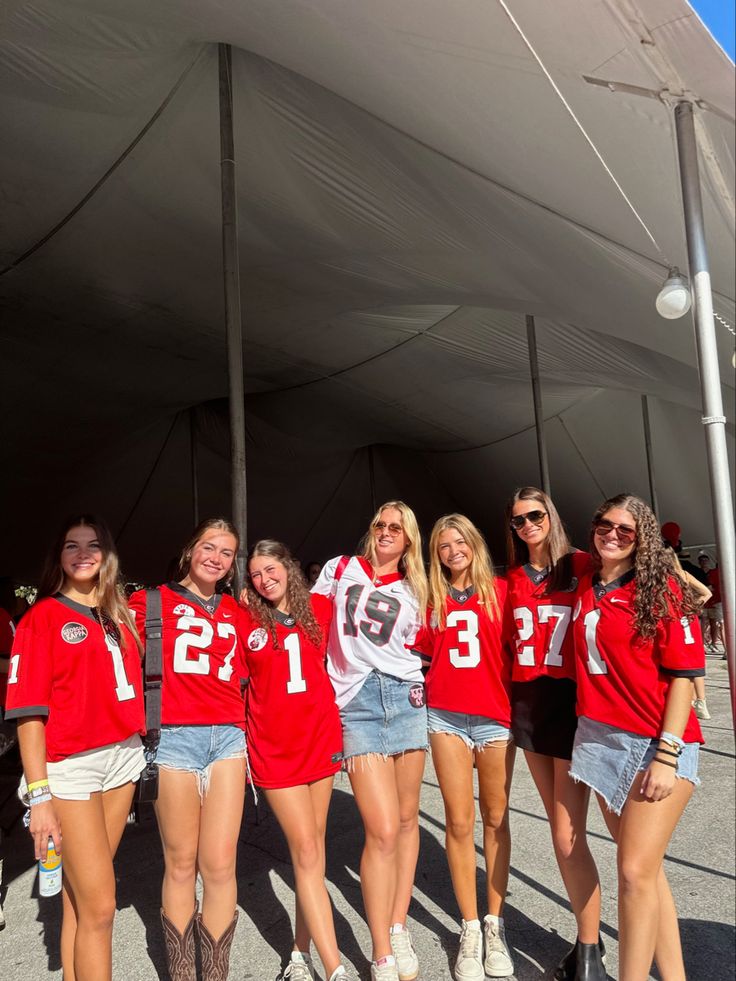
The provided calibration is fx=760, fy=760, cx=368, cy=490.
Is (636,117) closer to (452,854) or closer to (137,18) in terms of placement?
(452,854)

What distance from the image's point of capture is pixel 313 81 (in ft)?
16.2

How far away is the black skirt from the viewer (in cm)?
281

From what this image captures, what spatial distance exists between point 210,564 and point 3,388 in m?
7.76

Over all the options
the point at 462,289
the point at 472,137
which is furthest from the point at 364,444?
the point at 472,137

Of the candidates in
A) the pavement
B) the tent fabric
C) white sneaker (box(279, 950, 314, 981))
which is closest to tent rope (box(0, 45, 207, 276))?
the tent fabric

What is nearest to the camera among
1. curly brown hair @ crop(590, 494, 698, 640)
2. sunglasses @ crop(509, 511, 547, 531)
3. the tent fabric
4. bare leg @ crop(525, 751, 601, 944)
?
curly brown hair @ crop(590, 494, 698, 640)

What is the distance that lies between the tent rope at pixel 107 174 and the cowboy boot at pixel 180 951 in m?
5.22

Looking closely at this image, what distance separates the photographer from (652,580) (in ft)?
8.23

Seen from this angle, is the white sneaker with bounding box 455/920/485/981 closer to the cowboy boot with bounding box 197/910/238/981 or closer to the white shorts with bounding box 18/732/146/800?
the cowboy boot with bounding box 197/910/238/981

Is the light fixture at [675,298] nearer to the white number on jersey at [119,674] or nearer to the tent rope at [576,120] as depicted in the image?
the tent rope at [576,120]

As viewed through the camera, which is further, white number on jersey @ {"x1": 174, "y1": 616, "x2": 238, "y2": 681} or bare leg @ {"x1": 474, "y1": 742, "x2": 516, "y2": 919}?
bare leg @ {"x1": 474, "y1": 742, "x2": 516, "y2": 919}

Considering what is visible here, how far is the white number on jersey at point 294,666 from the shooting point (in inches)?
112

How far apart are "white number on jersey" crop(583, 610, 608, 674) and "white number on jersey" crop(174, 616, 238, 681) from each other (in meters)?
1.28

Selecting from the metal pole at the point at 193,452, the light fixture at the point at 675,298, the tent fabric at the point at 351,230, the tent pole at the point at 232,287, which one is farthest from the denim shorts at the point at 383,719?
the metal pole at the point at 193,452
